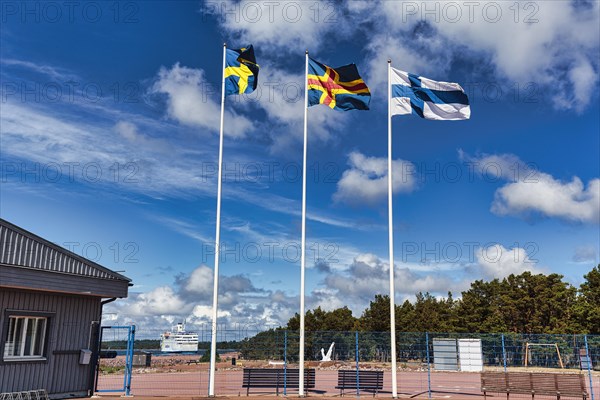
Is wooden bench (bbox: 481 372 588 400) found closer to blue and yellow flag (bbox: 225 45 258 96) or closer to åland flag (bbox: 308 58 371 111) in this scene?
åland flag (bbox: 308 58 371 111)

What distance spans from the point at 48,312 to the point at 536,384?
16.1 m

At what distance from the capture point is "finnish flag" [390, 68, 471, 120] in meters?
18.6

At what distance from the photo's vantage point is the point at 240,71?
18.9 m

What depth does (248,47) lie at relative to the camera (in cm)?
1900

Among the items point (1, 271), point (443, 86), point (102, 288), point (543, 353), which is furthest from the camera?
point (543, 353)

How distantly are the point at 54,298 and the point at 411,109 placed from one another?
13501 mm

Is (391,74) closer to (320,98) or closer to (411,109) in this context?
(411,109)

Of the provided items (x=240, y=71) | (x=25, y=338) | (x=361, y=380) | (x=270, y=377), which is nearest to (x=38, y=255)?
(x=25, y=338)

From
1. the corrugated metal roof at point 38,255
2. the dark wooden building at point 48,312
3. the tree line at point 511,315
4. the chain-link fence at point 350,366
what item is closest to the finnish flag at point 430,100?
the chain-link fence at point 350,366

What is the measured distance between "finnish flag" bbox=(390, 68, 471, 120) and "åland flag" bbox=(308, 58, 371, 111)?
4.06ft

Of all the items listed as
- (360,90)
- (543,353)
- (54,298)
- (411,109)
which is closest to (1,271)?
(54,298)

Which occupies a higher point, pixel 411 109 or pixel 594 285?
pixel 411 109

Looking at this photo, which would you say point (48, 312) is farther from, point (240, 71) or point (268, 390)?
point (240, 71)

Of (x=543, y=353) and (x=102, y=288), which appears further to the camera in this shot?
(x=543, y=353)
